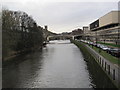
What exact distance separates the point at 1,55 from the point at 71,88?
14.2 m

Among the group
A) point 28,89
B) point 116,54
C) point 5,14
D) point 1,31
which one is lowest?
point 28,89

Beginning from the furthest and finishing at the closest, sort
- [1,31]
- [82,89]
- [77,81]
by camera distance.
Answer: [1,31]
[77,81]
[82,89]

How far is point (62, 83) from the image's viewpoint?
1512 cm

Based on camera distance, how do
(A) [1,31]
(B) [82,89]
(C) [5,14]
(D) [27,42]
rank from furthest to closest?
(D) [27,42] → (C) [5,14] → (A) [1,31] → (B) [82,89]

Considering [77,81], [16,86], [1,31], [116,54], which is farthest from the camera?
[1,31]

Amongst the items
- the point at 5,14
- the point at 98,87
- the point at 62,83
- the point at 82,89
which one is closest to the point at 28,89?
the point at 62,83

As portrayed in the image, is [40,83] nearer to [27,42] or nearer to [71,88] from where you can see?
[71,88]

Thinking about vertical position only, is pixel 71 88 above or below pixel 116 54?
below

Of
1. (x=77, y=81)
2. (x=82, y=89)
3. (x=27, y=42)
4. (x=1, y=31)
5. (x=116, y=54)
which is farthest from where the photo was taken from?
(x=27, y=42)

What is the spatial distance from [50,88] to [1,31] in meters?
14.0

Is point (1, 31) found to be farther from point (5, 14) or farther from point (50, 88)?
point (50, 88)

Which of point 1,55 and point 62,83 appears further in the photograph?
point 1,55

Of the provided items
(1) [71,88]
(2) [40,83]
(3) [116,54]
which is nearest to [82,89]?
(1) [71,88]

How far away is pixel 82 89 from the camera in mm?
13438
